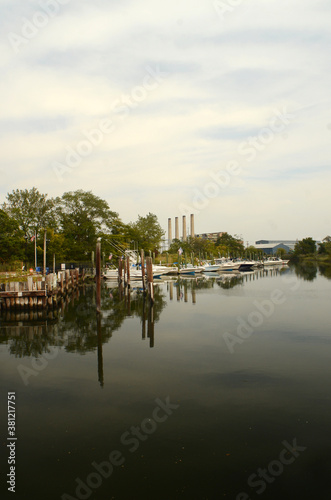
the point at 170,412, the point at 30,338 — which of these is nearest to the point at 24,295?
the point at 30,338

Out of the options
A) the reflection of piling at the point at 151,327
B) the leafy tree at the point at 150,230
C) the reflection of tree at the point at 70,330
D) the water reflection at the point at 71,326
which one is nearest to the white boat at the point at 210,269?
the leafy tree at the point at 150,230

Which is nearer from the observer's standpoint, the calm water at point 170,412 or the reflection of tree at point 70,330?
the calm water at point 170,412

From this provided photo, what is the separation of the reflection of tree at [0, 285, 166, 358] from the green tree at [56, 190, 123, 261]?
163 feet

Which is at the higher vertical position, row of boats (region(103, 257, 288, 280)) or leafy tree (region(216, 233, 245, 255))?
leafy tree (region(216, 233, 245, 255))

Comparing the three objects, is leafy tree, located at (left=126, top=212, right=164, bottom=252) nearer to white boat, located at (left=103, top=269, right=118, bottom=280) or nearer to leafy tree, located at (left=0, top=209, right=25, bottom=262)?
white boat, located at (left=103, top=269, right=118, bottom=280)

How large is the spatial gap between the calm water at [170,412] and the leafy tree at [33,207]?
63.8 metres

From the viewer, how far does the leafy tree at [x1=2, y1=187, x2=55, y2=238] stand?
85000 mm

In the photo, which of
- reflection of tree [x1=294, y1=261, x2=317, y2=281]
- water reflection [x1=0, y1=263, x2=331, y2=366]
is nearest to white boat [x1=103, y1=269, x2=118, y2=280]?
reflection of tree [x1=294, y1=261, x2=317, y2=281]

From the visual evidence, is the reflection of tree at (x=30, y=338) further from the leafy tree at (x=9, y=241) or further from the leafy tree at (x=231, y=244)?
the leafy tree at (x=231, y=244)

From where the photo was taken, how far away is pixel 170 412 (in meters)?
12.0

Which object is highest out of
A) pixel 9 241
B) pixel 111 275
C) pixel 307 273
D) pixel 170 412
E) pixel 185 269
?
pixel 9 241

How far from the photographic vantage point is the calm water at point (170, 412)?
8648mm

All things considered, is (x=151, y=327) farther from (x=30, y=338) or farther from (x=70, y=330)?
(x=30, y=338)

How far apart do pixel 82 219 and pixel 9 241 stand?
74.9ft
